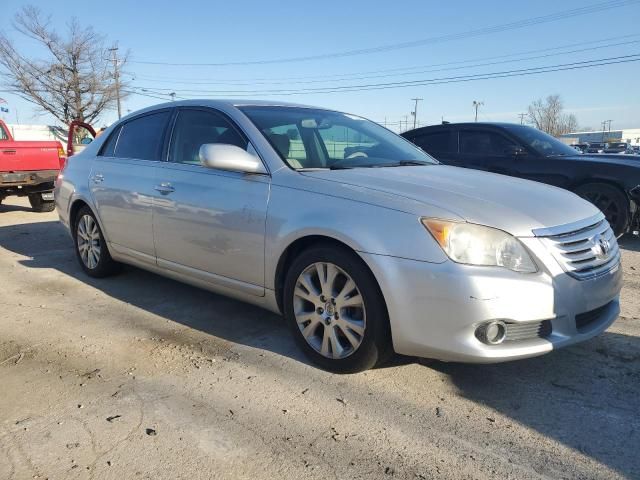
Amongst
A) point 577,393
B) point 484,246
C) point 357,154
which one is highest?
point 357,154

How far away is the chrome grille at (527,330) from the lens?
8.83 ft

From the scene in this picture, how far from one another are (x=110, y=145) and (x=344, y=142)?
7.63ft

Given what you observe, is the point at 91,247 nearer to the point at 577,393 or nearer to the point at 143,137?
the point at 143,137

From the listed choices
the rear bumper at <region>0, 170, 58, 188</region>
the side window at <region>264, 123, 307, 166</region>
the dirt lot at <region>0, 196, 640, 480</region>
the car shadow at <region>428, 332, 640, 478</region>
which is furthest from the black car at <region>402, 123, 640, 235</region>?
the rear bumper at <region>0, 170, 58, 188</region>

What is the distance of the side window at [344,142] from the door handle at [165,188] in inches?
46.5

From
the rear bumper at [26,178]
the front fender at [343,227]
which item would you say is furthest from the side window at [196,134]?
the rear bumper at [26,178]

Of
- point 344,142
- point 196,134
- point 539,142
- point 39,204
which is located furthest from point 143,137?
point 39,204

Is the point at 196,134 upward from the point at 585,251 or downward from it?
upward

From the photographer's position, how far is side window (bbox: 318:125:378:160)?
12.6 feet

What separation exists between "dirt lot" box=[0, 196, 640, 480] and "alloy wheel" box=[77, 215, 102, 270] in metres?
1.13

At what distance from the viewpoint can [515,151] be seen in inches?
295

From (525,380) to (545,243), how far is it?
2.73 ft

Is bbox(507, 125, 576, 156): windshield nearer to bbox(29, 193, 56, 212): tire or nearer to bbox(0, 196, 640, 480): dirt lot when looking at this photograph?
bbox(0, 196, 640, 480): dirt lot

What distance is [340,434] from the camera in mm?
2529
